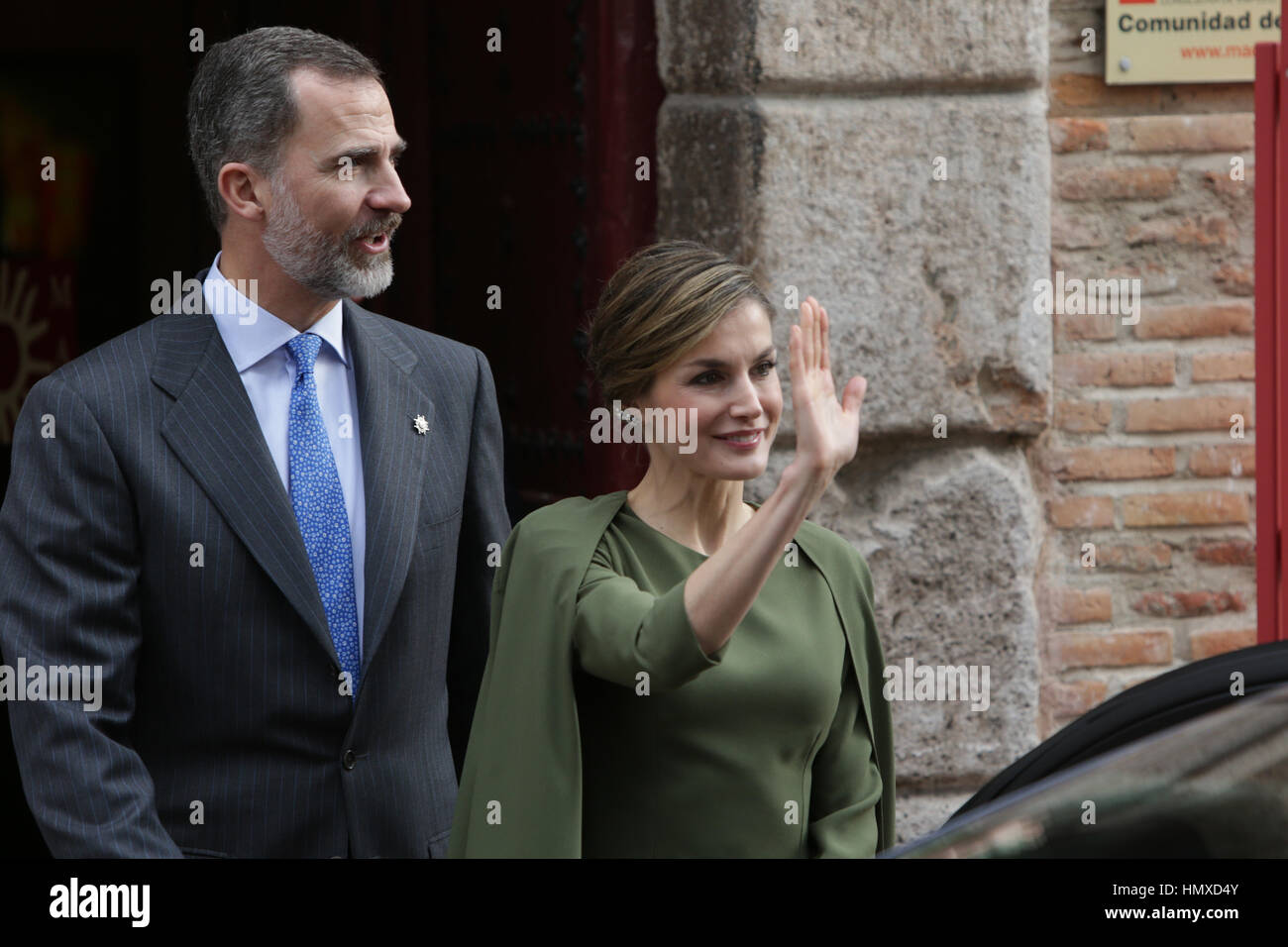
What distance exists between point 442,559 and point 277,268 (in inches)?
20.4

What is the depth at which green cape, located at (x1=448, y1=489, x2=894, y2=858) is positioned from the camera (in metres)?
2.13

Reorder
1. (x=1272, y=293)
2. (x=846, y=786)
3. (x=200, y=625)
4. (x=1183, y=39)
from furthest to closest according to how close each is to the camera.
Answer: (x=1183, y=39), (x=1272, y=293), (x=200, y=625), (x=846, y=786)

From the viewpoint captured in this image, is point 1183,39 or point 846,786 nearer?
point 846,786

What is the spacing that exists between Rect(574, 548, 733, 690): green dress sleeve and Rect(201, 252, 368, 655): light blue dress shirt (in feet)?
1.77

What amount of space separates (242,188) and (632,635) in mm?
1077

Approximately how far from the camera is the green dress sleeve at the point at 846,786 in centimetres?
224

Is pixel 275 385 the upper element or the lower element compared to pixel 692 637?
upper

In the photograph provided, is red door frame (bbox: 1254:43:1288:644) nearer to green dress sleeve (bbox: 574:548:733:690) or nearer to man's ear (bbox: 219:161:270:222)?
green dress sleeve (bbox: 574:548:733:690)

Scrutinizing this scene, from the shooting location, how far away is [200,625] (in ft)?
8.06

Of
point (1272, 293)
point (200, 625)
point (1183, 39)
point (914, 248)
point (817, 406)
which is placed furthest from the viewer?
point (1183, 39)

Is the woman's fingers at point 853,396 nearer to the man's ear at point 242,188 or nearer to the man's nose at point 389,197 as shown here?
the man's nose at point 389,197

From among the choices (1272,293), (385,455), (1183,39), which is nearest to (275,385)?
(385,455)

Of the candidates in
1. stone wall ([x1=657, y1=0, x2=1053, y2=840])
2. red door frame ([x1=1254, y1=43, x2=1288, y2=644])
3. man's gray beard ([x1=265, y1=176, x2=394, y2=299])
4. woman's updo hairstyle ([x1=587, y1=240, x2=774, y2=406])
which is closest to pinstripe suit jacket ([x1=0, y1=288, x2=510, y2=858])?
man's gray beard ([x1=265, y1=176, x2=394, y2=299])

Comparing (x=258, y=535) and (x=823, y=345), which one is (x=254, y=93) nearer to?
(x=258, y=535)
